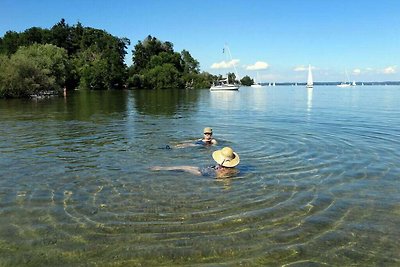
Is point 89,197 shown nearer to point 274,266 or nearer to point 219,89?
point 274,266

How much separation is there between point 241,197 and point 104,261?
5.15 metres

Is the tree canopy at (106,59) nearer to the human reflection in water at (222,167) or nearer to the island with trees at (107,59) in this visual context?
the island with trees at (107,59)

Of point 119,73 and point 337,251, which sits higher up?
point 119,73

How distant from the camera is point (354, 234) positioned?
30.3 ft

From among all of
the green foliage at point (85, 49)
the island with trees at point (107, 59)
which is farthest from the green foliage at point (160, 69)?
the green foliage at point (85, 49)

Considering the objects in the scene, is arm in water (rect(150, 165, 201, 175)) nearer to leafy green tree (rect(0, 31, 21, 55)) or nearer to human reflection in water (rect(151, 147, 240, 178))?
human reflection in water (rect(151, 147, 240, 178))

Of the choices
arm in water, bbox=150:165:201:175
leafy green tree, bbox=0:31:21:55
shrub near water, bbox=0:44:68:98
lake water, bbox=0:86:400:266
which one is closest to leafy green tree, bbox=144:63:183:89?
leafy green tree, bbox=0:31:21:55

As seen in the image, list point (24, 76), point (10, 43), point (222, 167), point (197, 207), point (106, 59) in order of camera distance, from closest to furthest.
Answer: 1. point (197, 207)
2. point (222, 167)
3. point (24, 76)
4. point (10, 43)
5. point (106, 59)

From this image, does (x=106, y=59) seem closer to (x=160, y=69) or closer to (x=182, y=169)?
(x=160, y=69)

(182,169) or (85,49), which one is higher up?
(85,49)

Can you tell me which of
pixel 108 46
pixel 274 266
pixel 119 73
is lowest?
pixel 274 266

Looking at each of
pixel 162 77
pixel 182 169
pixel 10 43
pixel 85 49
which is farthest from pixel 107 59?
pixel 182 169

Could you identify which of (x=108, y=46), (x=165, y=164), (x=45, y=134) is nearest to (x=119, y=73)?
(x=108, y=46)

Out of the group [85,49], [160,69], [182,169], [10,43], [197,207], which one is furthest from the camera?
[160,69]
